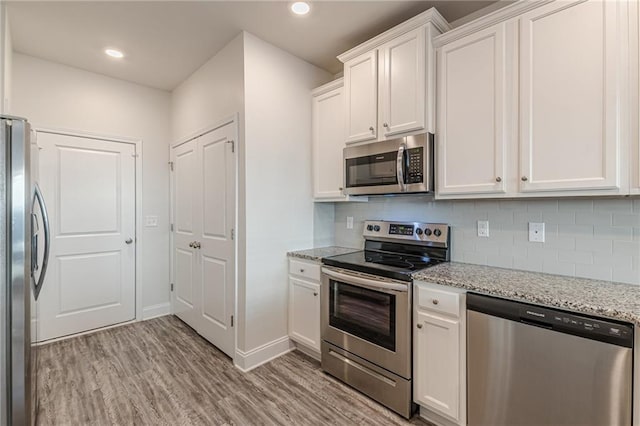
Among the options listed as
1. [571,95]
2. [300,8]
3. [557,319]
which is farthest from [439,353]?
[300,8]

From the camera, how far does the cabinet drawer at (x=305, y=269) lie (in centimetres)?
255

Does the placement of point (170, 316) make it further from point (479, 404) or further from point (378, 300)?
point (479, 404)

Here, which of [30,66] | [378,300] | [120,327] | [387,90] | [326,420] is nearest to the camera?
[326,420]

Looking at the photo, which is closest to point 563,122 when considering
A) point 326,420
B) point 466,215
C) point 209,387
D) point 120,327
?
point 466,215

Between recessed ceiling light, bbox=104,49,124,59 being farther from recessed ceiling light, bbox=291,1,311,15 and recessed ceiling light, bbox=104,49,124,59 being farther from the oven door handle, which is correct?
the oven door handle

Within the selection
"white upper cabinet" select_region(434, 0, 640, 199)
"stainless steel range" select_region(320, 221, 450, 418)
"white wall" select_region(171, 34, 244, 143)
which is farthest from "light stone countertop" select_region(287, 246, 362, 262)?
"white wall" select_region(171, 34, 244, 143)

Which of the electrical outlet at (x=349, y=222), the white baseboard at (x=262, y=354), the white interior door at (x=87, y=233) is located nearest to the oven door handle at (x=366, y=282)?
the electrical outlet at (x=349, y=222)

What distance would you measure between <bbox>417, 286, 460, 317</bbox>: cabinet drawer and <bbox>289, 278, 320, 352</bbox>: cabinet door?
3.10 feet

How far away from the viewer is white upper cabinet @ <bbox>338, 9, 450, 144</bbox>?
6.81 ft

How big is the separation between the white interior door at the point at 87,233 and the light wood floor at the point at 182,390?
370 mm

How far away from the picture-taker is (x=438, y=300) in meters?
1.79

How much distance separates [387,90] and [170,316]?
139 inches

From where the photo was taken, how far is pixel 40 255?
2.11 meters

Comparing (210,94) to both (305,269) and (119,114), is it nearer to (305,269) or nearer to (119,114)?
(119,114)
